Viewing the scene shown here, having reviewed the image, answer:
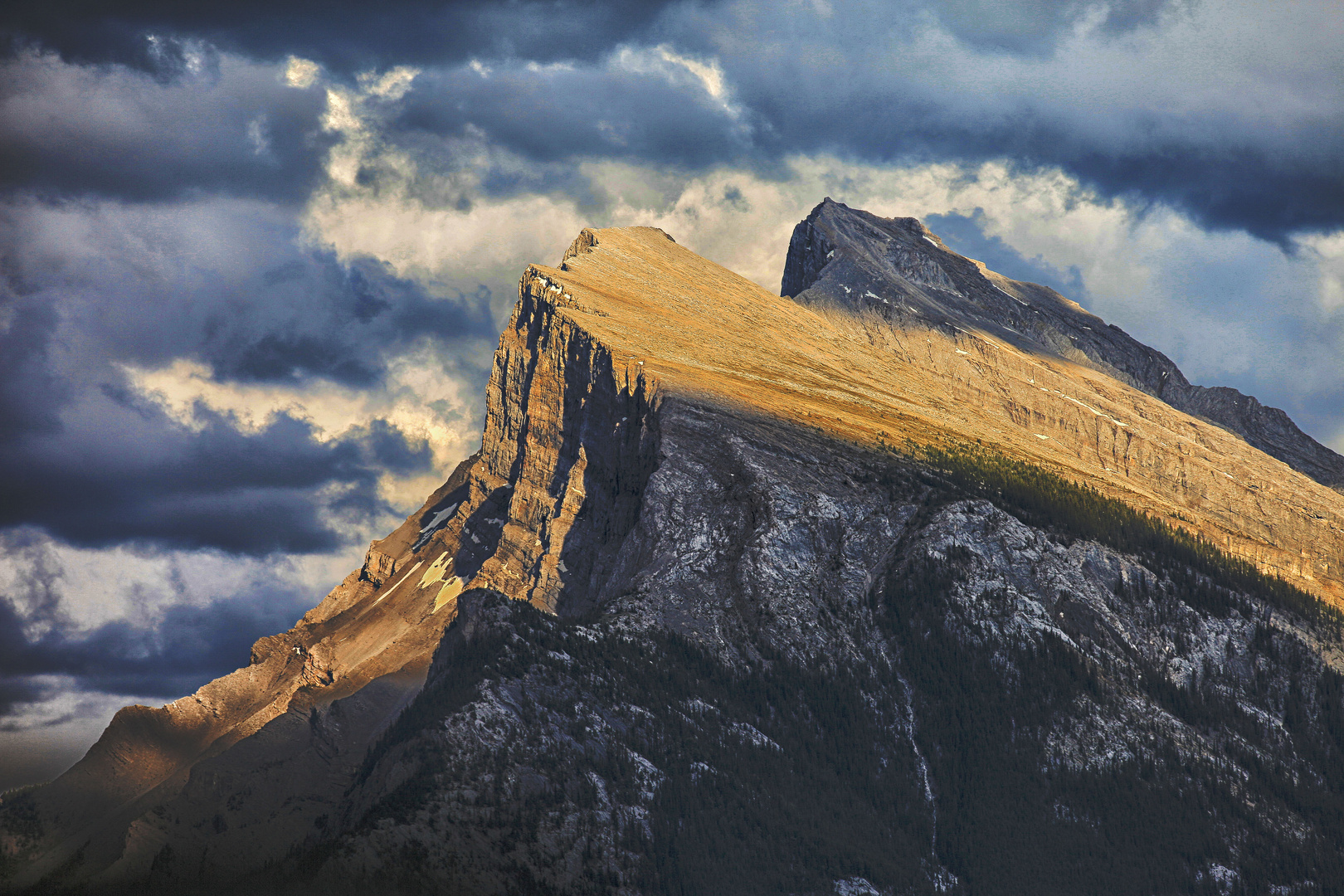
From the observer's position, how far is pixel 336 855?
198000 mm

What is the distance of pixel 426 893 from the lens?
197 meters

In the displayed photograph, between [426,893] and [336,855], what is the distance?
46.4 feet
